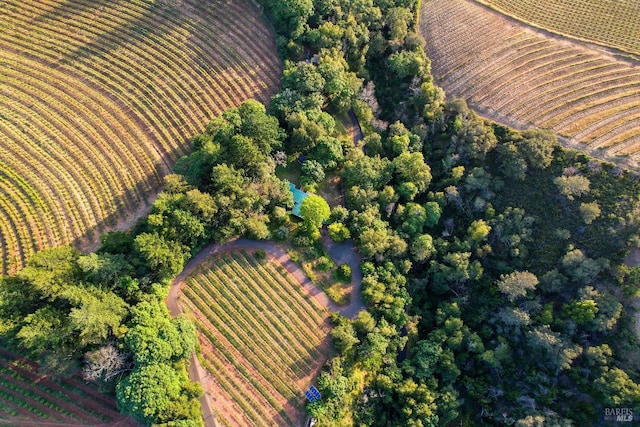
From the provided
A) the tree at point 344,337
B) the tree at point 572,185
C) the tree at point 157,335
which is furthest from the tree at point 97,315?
the tree at point 572,185

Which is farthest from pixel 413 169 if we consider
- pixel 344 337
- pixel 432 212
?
pixel 344 337

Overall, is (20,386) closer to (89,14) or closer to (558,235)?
(89,14)

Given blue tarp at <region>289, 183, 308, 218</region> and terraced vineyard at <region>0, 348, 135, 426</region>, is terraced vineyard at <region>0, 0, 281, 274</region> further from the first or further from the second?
blue tarp at <region>289, 183, 308, 218</region>

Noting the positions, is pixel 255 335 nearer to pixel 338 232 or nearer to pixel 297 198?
pixel 338 232

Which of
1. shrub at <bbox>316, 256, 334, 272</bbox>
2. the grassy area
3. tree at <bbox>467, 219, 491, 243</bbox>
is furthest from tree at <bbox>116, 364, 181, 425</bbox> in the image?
tree at <bbox>467, 219, 491, 243</bbox>

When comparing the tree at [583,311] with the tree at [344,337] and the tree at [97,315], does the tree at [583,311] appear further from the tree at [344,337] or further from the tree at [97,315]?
the tree at [97,315]

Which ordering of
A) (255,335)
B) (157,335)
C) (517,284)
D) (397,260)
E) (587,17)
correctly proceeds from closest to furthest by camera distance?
(157,335) → (255,335) → (517,284) → (397,260) → (587,17)
